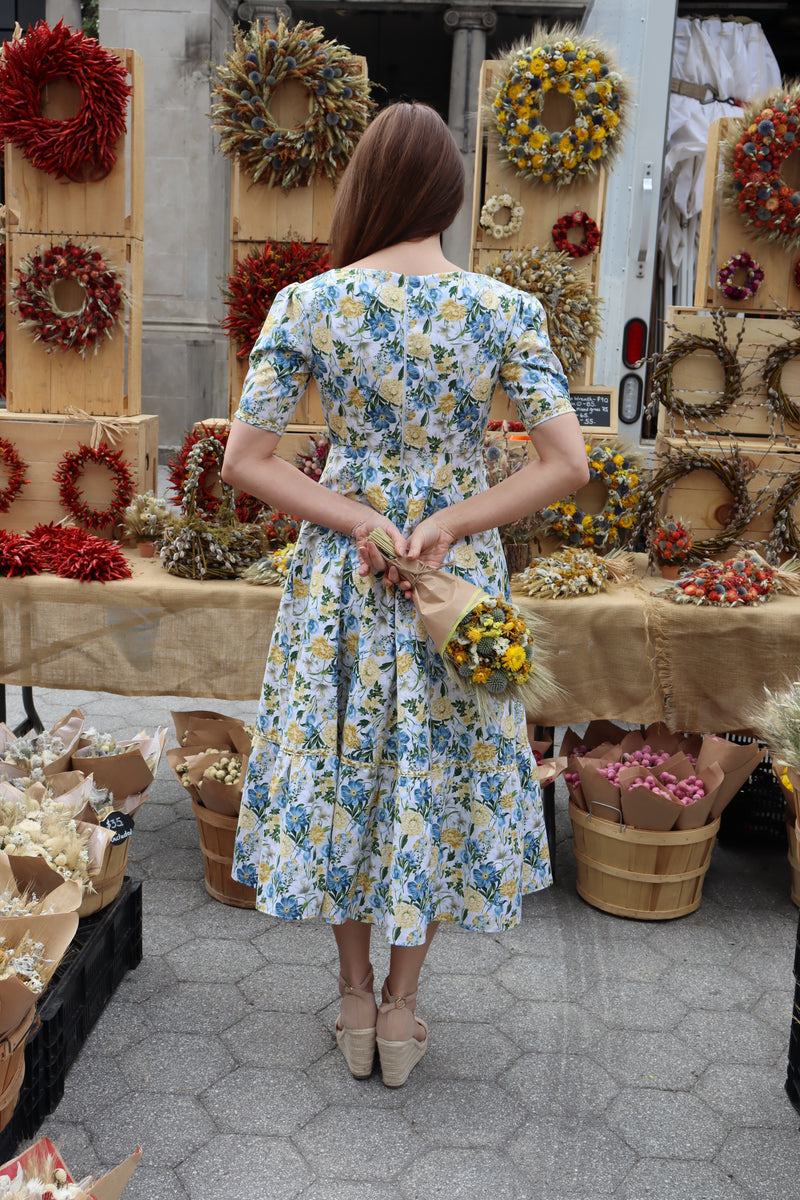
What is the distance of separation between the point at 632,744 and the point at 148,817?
157cm

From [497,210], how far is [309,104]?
690mm

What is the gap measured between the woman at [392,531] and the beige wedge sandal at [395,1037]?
0.44 feet

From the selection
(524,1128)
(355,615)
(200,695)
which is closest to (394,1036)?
(524,1128)

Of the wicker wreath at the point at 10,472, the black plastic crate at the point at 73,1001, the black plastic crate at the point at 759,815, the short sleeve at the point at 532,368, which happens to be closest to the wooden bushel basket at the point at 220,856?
the black plastic crate at the point at 73,1001

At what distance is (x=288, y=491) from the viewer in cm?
196

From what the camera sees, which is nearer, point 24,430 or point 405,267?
point 405,267

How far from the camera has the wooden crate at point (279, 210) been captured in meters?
3.55

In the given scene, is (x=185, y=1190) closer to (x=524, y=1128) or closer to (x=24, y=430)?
(x=524, y=1128)

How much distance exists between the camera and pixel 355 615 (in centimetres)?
200

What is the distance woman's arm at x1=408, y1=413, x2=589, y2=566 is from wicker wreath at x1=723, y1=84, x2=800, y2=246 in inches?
73.8

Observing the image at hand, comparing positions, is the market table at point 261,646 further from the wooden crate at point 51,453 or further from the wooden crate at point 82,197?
the wooden crate at point 82,197

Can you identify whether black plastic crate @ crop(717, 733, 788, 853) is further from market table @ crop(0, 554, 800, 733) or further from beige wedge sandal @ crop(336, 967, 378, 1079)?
beige wedge sandal @ crop(336, 967, 378, 1079)

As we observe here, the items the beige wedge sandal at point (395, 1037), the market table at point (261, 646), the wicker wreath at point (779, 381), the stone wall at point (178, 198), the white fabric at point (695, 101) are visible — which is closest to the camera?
the beige wedge sandal at point (395, 1037)

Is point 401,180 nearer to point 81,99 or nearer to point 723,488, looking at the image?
point 723,488
